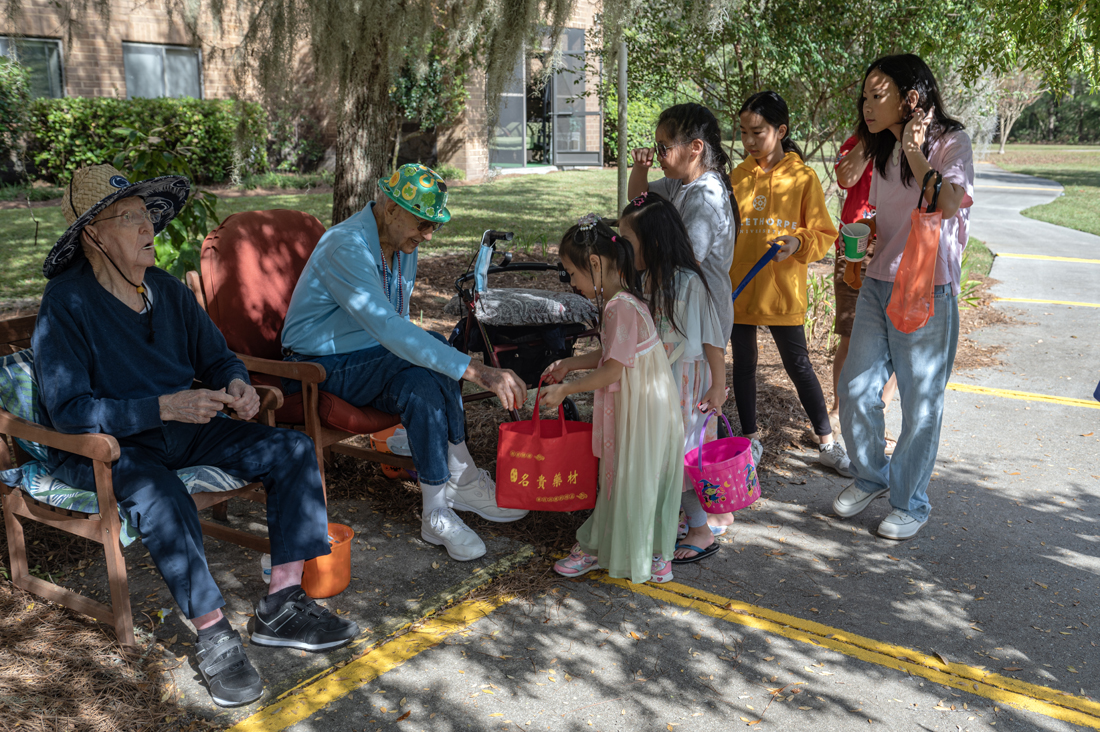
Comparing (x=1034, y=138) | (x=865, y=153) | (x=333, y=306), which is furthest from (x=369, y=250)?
(x=1034, y=138)

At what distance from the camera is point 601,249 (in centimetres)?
330

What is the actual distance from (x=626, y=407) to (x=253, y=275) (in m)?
1.98

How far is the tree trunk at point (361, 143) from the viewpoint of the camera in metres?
7.00

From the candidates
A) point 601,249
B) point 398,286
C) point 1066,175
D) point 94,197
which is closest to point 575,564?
point 601,249

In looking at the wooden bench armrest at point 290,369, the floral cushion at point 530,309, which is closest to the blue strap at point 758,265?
the floral cushion at point 530,309

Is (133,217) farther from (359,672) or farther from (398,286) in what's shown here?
(359,672)

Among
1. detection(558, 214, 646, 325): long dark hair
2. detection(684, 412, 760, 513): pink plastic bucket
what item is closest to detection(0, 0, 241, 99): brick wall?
detection(558, 214, 646, 325): long dark hair

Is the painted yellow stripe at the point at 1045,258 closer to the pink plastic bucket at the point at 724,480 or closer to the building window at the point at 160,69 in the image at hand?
Result: the pink plastic bucket at the point at 724,480

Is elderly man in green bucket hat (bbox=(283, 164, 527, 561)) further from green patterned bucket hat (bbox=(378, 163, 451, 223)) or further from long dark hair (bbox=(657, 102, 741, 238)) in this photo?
long dark hair (bbox=(657, 102, 741, 238))

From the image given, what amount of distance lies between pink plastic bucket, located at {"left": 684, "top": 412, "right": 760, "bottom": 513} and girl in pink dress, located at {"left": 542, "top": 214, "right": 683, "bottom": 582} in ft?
0.42

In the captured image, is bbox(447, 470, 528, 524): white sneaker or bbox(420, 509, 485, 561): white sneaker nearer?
bbox(420, 509, 485, 561): white sneaker

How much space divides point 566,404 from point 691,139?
1.62 m

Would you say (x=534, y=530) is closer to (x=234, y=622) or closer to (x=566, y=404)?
(x=566, y=404)

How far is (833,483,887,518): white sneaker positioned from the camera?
4180 mm
